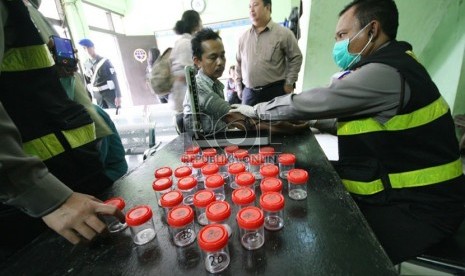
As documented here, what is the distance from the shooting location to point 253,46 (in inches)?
104

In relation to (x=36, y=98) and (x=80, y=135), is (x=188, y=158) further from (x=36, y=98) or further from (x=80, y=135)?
(x=36, y=98)

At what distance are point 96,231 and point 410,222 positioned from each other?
106cm

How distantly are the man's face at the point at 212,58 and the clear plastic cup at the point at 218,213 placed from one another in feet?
3.82

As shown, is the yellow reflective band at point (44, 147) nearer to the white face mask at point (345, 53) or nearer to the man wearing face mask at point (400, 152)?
the man wearing face mask at point (400, 152)

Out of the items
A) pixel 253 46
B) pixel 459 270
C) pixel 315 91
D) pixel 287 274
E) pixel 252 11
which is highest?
pixel 252 11

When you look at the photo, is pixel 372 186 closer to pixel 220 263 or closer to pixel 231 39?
pixel 220 263

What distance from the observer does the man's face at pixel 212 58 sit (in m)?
1.54

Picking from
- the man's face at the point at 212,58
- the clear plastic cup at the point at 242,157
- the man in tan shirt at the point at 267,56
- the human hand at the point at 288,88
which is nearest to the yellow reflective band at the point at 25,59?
the clear plastic cup at the point at 242,157

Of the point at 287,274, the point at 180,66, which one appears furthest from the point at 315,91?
the point at 180,66

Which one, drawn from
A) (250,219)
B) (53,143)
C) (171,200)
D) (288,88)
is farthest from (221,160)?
(288,88)

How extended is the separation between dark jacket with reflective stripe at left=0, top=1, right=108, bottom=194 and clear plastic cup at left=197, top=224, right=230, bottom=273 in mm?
580

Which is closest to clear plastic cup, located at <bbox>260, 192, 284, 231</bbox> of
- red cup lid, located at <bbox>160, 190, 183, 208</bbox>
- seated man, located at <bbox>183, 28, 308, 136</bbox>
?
red cup lid, located at <bbox>160, 190, 183, 208</bbox>

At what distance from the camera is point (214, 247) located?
0.48 m

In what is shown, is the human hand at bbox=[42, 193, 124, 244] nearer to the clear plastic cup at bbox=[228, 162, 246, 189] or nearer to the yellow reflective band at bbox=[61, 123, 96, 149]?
the yellow reflective band at bbox=[61, 123, 96, 149]
